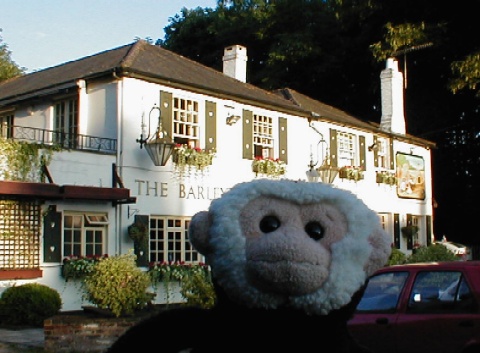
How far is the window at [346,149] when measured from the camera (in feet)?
79.8

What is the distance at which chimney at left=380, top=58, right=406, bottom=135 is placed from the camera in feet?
90.9

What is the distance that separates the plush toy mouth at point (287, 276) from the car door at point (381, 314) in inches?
197

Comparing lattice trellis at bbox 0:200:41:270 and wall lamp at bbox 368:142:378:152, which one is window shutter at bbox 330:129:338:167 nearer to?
wall lamp at bbox 368:142:378:152

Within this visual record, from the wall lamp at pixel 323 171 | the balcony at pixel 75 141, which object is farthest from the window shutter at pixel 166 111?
the wall lamp at pixel 323 171

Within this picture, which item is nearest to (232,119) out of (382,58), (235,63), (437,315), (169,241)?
(169,241)

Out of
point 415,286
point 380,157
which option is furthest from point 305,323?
point 380,157

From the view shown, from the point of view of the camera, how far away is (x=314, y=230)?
2.78 meters

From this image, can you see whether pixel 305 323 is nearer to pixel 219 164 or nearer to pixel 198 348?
pixel 198 348

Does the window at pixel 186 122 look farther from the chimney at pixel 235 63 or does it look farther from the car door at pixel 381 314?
the car door at pixel 381 314

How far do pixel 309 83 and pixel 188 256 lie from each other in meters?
18.2

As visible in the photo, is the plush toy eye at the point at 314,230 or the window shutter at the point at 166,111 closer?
the plush toy eye at the point at 314,230

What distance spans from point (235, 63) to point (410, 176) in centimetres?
825

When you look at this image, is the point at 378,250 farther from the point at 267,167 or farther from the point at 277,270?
the point at 267,167

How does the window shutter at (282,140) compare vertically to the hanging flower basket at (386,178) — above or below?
above
